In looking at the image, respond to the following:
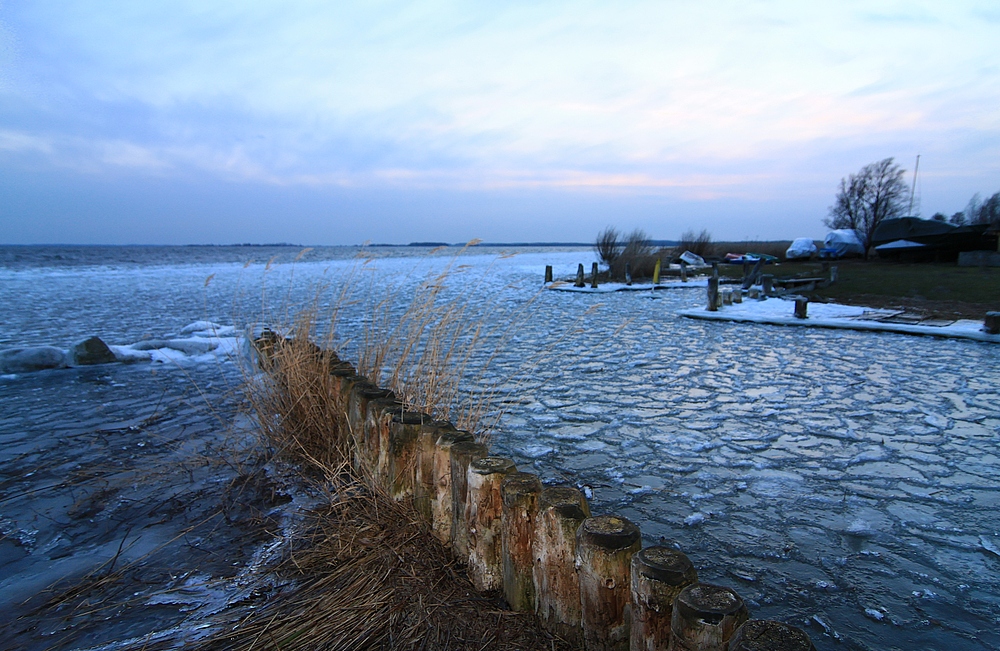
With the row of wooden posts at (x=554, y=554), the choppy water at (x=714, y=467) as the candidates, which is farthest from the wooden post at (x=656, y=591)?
the choppy water at (x=714, y=467)

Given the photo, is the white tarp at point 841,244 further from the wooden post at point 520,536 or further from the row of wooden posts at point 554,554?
the wooden post at point 520,536

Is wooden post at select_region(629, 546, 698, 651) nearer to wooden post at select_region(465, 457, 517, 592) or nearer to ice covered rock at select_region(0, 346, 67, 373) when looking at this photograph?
wooden post at select_region(465, 457, 517, 592)

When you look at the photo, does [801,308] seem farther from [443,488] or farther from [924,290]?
[443,488]

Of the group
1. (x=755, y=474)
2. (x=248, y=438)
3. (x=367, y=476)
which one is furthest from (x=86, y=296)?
(x=755, y=474)

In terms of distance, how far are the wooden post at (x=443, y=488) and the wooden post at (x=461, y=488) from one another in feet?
0.26

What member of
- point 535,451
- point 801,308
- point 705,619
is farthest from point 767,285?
point 705,619

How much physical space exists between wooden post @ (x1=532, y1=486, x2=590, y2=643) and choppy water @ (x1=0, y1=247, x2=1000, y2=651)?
95 centimetres

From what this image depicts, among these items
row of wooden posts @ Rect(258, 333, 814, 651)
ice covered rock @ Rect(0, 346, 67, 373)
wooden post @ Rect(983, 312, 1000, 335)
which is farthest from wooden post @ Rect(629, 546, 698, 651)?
wooden post @ Rect(983, 312, 1000, 335)

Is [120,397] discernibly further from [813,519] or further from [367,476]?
[813,519]

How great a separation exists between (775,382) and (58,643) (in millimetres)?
6059

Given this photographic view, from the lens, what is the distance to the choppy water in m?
2.36

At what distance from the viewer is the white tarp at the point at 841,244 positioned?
1138 inches

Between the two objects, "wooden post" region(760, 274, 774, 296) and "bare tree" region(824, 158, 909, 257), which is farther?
"bare tree" region(824, 158, 909, 257)

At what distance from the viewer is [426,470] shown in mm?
2580
